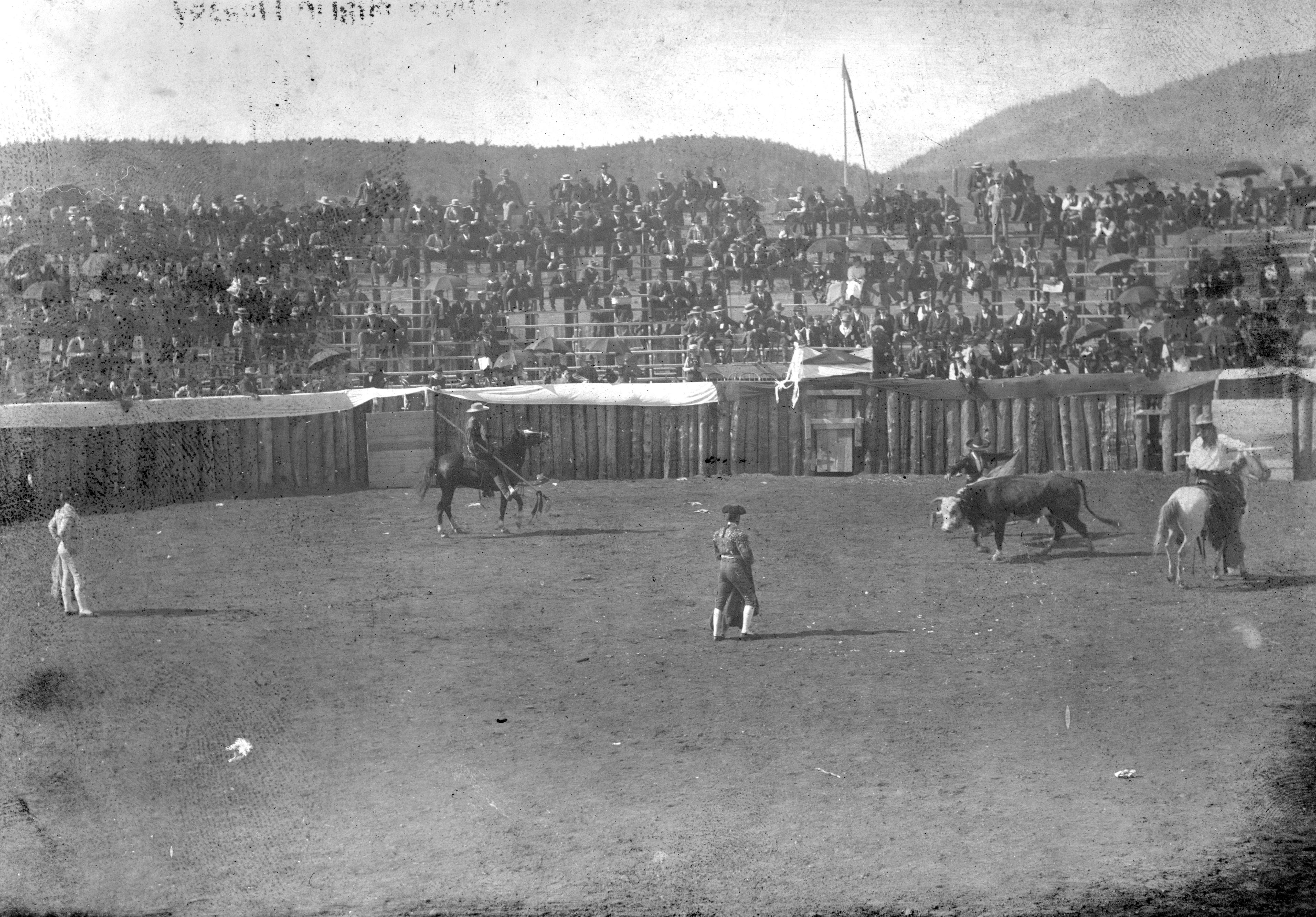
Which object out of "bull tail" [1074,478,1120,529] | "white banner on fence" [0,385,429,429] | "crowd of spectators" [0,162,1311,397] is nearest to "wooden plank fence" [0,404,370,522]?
"white banner on fence" [0,385,429,429]

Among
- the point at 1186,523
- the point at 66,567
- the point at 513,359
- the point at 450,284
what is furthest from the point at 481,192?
the point at 1186,523

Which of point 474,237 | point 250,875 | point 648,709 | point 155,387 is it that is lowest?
point 250,875

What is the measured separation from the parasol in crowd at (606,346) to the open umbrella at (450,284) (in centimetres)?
229

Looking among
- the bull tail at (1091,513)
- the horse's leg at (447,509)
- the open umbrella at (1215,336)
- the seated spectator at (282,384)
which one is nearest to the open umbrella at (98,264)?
the seated spectator at (282,384)

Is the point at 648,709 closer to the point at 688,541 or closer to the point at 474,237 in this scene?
the point at 688,541

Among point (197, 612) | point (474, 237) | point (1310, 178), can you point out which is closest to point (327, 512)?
point (197, 612)

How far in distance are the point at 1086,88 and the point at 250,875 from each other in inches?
479

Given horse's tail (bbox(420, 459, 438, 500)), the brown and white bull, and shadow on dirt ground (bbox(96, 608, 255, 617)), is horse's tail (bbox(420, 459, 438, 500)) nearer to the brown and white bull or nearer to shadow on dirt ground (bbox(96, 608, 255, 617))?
shadow on dirt ground (bbox(96, 608, 255, 617))

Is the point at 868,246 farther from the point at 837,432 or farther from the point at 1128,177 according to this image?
the point at 1128,177

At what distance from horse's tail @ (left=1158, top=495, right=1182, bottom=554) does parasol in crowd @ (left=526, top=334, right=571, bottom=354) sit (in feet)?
29.2

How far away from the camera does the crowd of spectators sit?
16.6m

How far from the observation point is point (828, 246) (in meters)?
19.1

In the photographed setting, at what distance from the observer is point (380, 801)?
12.4 meters

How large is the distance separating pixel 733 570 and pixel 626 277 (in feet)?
20.9
